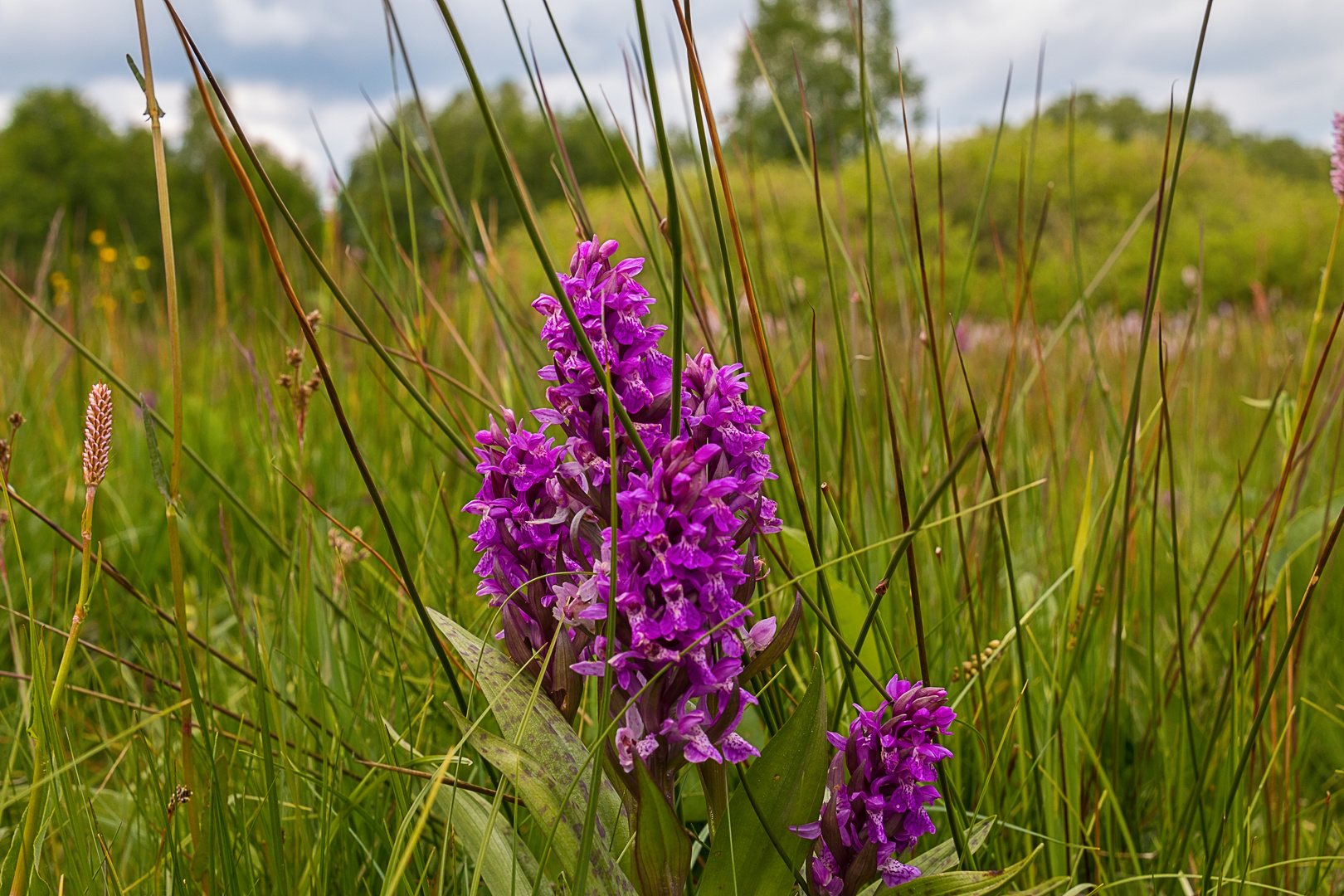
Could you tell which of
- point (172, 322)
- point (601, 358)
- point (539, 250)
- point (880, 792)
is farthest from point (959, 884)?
point (172, 322)

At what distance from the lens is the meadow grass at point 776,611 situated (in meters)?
0.97

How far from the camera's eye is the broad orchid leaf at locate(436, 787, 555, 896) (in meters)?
0.86

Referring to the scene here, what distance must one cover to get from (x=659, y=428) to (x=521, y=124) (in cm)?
5388

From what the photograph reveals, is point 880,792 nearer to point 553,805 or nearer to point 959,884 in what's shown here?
point 959,884

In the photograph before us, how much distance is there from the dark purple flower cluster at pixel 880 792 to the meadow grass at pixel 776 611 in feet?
0.21

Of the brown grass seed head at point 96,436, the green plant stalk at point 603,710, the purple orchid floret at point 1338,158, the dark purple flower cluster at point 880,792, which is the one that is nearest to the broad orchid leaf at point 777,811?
the dark purple flower cluster at point 880,792

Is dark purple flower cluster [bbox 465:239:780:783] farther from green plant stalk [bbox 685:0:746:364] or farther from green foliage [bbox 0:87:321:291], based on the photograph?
green foliage [bbox 0:87:321:291]

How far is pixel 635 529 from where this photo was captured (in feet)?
2.44

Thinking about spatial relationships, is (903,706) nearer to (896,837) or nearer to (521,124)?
(896,837)

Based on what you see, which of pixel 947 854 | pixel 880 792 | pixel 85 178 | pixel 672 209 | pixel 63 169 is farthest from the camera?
pixel 63 169

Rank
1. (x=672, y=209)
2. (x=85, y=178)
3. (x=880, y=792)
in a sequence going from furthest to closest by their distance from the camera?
Result: (x=85, y=178) → (x=880, y=792) → (x=672, y=209)

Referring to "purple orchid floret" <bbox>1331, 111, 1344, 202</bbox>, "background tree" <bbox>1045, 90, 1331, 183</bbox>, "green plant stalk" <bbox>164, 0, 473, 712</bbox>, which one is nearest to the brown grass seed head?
"green plant stalk" <bbox>164, 0, 473, 712</bbox>

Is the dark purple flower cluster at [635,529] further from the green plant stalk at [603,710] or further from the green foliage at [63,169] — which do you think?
the green foliage at [63,169]

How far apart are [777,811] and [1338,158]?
136cm
